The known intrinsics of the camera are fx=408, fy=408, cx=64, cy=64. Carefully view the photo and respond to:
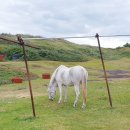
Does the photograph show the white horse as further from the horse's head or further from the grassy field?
the grassy field

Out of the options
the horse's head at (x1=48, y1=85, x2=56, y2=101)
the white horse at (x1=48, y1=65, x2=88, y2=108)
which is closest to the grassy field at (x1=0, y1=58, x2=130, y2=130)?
the horse's head at (x1=48, y1=85, x2=56, y2=101)

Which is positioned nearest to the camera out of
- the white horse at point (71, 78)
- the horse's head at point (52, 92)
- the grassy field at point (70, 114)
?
the grassy field at point (70, 114)

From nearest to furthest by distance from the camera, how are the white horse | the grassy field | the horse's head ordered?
the grassy field
the white horse
the horse's head

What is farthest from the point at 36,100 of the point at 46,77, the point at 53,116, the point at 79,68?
the point at 46,77

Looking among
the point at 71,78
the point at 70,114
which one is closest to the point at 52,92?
the point at 71,78

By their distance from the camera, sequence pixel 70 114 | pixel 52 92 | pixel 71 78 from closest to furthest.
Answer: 1. pixel 70 114
2. pixel 71 78
3. pixel 52 92

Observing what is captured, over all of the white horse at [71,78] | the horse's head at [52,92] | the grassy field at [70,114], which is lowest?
the grassy field at [70,114]

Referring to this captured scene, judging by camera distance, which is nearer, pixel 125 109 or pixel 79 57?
pixel 125 109

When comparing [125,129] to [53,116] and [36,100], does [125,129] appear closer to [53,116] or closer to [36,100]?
[53,116]

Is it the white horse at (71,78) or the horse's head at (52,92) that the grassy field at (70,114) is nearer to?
the horse's head at (52,92)

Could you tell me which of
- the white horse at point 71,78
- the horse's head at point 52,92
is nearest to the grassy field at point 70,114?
the horse's head at point 52,92

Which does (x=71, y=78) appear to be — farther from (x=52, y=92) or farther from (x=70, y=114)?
(x=70, y=114)

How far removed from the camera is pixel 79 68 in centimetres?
2462

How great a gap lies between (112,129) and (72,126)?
1.82m
